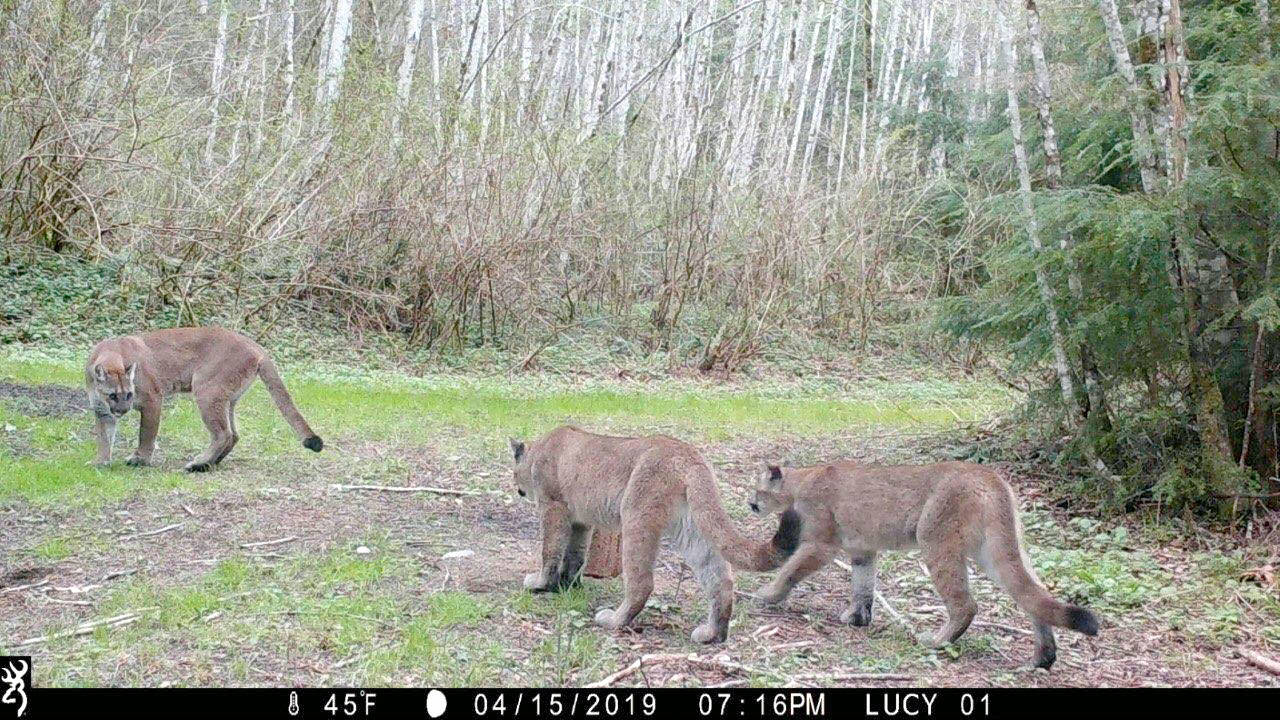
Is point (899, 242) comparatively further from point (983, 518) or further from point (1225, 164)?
point (983, 518)

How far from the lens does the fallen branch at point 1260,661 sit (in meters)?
6.95

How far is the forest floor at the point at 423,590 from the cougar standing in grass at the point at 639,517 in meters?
0.20

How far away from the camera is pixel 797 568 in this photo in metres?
7.57

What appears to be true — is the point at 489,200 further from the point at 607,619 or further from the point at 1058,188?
the point at 607,619

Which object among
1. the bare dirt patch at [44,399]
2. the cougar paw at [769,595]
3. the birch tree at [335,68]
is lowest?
the cougar paw at [769,595]

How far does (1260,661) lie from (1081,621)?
5.49ft

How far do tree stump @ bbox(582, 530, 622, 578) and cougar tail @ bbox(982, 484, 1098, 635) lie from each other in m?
2.44

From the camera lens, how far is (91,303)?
65.3 feet

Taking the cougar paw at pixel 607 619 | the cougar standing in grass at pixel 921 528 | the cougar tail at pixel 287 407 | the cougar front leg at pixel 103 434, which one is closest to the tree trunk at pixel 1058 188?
the cougar standing in grass at pixel 921 528

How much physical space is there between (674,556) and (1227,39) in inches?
252

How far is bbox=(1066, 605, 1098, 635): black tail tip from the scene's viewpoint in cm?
616

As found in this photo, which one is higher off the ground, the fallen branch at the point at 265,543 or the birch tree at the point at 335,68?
the birch tree at the point at 335,68

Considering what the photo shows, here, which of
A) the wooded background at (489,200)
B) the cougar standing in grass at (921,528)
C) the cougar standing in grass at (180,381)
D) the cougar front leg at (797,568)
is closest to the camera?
the cougar standing in grass at (921,528)

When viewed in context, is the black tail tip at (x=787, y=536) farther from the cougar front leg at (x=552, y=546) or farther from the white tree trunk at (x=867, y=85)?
the white tree trunk at (x=867, y=85)
